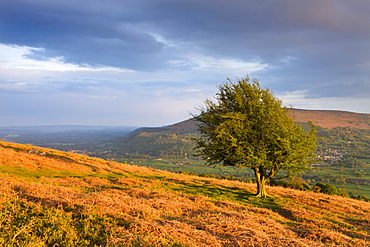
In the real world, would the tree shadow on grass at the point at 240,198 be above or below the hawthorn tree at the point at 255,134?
below

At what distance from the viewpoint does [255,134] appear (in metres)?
25.8

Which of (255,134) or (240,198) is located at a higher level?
(255,134)

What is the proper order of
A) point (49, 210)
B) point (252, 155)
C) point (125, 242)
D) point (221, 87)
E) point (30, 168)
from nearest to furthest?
point (125, 242), point (49, 210), point (252, 155), point (221, 87), point (30, 168)

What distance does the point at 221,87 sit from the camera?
94.4 feet

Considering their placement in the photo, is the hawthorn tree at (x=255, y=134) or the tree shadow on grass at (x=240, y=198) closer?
the tree shadow on grass at (x=240, y=198)

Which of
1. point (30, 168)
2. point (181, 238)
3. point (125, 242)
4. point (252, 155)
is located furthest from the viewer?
point (30, 168)

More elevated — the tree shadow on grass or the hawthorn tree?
the hawthorn tree

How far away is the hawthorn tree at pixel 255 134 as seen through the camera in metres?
25.2

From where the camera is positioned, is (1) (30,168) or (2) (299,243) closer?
(2) (299,243)

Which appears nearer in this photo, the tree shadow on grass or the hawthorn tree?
→ the tree shadow on grass

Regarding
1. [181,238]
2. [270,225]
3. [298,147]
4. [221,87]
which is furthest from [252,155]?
[181,238]

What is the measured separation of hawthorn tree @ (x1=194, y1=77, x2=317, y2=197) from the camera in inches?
992

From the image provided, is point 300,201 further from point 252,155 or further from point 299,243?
point 299,243

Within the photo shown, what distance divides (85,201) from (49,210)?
1.79 metres
